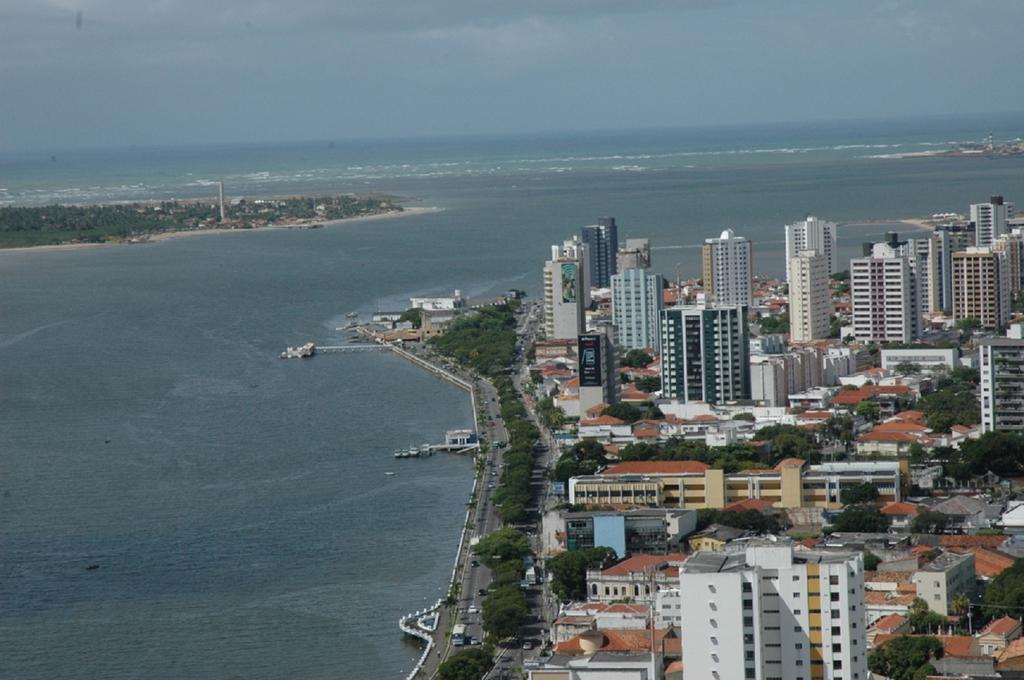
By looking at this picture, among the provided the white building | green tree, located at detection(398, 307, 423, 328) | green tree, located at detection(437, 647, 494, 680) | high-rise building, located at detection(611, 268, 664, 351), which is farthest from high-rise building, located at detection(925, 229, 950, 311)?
green tree, located at detection(437, 647, 494, 680)

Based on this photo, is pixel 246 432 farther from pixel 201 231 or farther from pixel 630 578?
pixel 201 231

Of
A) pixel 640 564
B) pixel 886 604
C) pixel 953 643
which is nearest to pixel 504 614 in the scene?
pixel 640 564

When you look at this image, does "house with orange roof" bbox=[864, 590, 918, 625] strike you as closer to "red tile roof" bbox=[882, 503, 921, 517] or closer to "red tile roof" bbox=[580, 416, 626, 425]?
"red tile roof" bbox=[882, 503, 921, 517]

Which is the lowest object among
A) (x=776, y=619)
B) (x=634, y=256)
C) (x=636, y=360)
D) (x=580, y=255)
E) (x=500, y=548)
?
(x=636, y=360)

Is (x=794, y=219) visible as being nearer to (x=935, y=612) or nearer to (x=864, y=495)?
(x=864, y=495)

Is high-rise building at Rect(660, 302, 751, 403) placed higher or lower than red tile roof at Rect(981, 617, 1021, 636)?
higher

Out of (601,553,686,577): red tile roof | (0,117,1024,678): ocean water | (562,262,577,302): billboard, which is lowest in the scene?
(0,117,1024,678): ocean water
